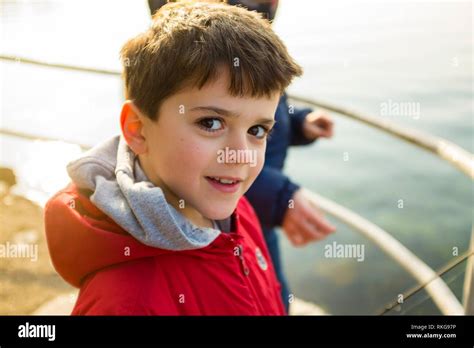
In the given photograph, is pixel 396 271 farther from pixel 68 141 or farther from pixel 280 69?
pixel 280 69

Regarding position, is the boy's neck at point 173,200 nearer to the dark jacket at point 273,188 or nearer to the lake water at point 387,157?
the dark jacket at point 273,188

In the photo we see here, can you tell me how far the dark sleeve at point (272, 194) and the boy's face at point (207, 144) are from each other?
0.38 metres

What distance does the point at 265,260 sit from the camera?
1105 mm

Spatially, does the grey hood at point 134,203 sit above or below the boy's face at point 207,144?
below

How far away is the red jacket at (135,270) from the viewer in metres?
0.83

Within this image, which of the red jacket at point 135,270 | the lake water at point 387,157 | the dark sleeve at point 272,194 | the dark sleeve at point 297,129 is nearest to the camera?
the red jacket at point 135,270

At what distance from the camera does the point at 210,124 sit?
0.87 meters

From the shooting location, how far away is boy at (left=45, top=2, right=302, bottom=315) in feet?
2.79

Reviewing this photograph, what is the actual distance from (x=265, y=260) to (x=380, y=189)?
7.60 meters

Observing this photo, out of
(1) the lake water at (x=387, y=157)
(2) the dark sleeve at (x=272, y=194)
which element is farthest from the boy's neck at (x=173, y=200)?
(1) the lake water at (x=387, y=157)

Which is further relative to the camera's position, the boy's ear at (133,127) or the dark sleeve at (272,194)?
the dark sleeve at (272,194)

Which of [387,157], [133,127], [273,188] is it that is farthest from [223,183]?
[387,157]

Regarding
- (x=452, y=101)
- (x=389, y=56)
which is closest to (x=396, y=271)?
(x=452, y=101)

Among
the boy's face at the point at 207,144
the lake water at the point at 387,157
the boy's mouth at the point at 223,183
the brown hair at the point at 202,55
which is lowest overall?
the lake water at the point at 387,157
